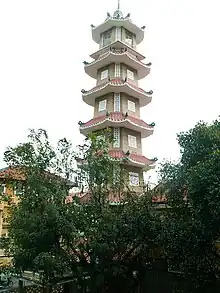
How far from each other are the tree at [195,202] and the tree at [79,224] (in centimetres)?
80

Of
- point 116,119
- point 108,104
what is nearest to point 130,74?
point 108,104

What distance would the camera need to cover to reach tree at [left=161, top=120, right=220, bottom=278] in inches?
313

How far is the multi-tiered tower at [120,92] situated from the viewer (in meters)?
18.6

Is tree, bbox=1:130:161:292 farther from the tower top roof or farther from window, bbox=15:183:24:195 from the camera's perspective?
the tower top roof

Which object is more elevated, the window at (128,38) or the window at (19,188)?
the window at (128,38)

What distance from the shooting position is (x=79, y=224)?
9.58 metres

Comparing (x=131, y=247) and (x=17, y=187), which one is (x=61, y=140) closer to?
(x=17, y=187)

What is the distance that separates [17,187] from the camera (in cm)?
1029

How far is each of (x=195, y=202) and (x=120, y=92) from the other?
500 inches

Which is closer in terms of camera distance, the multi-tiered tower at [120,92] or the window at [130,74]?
the multi-tiered tower at [120,92]

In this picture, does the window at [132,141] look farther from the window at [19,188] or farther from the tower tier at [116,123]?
the window at [19,188]

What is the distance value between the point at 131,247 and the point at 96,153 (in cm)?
337

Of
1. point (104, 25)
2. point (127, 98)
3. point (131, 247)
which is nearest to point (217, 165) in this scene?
point (131, 247)

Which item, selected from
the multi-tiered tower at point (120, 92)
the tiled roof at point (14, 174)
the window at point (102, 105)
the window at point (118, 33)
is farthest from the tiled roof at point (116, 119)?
the tiled roof at point (14, 174)
